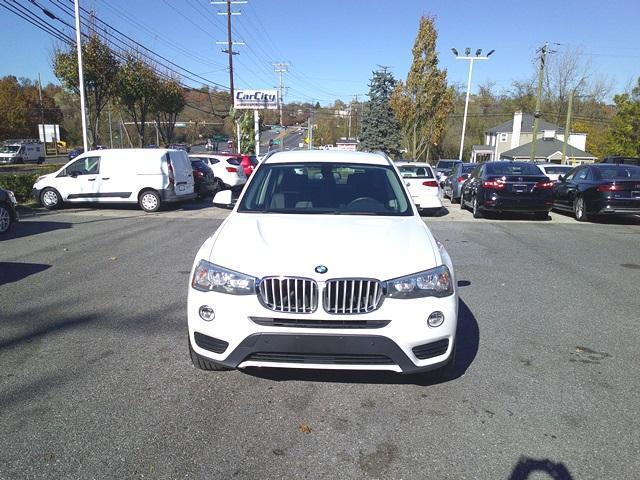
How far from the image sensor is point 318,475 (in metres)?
2.60

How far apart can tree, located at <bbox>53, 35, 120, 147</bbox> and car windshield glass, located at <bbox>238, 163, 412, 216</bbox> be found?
22052mm

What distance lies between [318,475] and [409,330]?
102 centimetres

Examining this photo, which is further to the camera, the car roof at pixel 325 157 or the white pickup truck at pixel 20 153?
the white pickup truck at pixel 20 153

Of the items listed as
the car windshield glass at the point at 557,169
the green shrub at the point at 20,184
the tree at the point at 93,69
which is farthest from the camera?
the tree at the point at 93,69

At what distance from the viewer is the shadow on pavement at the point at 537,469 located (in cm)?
261

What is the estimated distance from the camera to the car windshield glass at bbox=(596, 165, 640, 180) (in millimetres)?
12422

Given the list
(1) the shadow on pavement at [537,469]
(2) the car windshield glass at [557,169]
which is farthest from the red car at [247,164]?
(1) the shadow on pavement at [537,469]

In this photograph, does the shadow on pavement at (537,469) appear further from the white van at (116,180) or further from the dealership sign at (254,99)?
the dealership sign at (254,99)

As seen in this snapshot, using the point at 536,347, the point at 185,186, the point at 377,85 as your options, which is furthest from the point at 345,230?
the point at 377,85

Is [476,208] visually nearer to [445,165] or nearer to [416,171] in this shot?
[416,171]

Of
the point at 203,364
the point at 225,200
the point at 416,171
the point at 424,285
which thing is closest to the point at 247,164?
the point at 416,171

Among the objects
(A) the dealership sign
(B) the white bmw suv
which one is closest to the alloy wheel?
(B) the white bmw suv

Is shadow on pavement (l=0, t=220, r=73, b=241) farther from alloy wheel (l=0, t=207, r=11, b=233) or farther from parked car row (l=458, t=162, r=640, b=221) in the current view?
parked car row (l=458, t=162, r=640, b=221)

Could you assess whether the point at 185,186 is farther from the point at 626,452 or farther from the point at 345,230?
the point at 626,452
